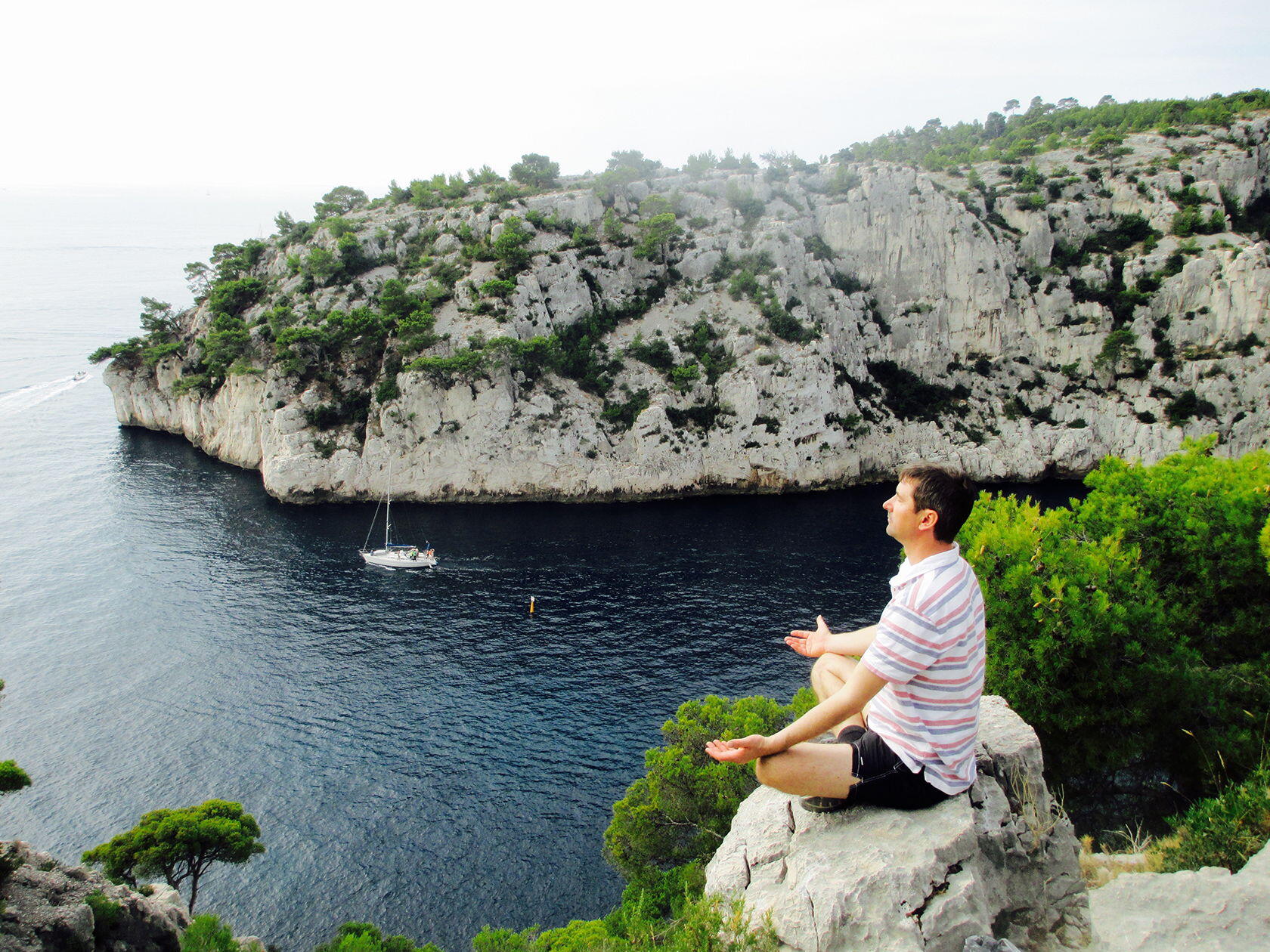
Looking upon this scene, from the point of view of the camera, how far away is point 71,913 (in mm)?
16094

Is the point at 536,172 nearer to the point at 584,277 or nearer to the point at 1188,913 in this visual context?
the point at 584,277

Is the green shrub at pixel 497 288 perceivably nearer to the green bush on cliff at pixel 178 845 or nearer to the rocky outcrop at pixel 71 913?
the green bush on cliff at pixel 178 845

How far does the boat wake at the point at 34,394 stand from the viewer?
8131 cm

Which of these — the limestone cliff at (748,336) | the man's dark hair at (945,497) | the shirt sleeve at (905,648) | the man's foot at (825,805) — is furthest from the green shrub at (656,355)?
the shirt sleeve at (905,648)

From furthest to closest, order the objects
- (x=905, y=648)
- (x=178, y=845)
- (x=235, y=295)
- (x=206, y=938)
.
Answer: (x=235, y=295) < (x=178, y=845) < (x=206, y=938) < (x=905, y=648)

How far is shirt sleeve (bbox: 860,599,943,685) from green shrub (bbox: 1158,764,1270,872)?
7.21 m

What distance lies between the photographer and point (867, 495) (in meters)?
64.1

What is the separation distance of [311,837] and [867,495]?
2050 inches

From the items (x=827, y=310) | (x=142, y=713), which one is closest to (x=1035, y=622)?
(x=142, y=713)

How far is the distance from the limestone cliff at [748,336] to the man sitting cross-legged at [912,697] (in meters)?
56.8

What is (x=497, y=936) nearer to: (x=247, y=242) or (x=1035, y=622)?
(x=1035, y=622)

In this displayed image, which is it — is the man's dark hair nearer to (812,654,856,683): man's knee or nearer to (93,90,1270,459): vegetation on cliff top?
(812,654,856,683): man's knee

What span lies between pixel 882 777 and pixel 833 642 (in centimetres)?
144

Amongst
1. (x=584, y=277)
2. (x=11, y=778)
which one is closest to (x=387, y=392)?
(x=584, y=277)
